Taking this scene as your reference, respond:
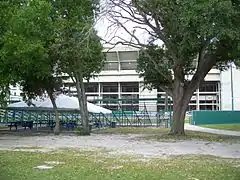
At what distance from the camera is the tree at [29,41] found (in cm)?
2559

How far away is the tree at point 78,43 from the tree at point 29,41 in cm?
83

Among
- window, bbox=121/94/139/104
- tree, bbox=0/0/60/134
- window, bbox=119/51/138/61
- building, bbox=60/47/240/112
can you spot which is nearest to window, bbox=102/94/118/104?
building, bbox=60/47/240/112

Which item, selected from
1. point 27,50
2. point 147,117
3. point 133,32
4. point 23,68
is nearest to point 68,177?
point 27,50

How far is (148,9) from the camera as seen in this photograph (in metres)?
26.8

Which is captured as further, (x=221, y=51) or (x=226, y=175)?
(x=221, y=51)

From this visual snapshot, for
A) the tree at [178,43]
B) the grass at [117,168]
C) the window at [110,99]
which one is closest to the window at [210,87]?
the window at [110,99]

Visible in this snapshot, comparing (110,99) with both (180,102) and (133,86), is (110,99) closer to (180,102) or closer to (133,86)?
(180,102)

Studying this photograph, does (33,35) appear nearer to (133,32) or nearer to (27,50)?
(27,50)

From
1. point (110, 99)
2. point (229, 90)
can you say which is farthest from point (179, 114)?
point (229, 90)

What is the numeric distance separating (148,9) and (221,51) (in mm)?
4650

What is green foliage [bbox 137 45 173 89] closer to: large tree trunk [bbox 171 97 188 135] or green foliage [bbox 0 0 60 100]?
large tree trunk [bbox 171 97 188 135]

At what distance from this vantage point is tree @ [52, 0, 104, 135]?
27.1 metres

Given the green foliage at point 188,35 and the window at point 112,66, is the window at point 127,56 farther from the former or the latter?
the green foliage at point 188,35

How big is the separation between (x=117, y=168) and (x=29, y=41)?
1449 cm
